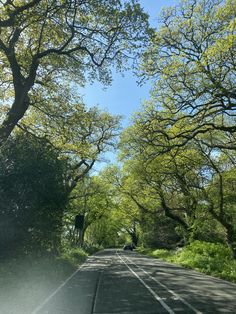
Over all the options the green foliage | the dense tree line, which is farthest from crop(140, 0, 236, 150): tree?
the green foliage

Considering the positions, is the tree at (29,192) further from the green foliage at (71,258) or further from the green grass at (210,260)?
the green grass at (210,260)

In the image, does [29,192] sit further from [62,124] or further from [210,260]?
[210,260]

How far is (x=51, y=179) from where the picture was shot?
21219 millimetres

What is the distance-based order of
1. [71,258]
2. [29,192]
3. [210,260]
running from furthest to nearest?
[71,258], [210,260], [29,192]

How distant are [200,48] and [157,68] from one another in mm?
2372

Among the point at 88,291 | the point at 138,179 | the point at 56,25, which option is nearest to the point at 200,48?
the point at 56,25

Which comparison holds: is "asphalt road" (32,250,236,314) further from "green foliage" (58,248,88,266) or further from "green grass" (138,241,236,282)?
"green foliage" (58,248,88,266)

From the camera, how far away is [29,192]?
20.2 metres

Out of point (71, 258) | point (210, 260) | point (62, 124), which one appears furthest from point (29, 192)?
point (210, 260)

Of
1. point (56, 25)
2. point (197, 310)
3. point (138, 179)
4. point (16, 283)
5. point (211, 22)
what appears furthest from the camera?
point (138, 179)

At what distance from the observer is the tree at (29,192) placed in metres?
19.5

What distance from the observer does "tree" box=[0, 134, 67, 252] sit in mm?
19453

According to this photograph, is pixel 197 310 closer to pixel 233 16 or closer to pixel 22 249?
pixel 22 249

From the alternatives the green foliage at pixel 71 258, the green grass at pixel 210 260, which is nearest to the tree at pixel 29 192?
the green foliage at pixel 71 258
